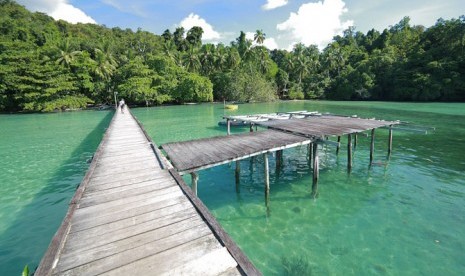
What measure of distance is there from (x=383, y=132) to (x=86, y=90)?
4984cm

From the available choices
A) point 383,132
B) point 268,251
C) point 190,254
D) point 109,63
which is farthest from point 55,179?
point 109,63

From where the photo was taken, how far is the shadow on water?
6344 millimetres

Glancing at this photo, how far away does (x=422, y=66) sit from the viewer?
51.5m

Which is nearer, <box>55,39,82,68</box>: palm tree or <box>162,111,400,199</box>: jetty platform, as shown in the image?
<box>162,111,400,199</box>: jetty platform

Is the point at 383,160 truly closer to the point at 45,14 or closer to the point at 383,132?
the point at 383,132

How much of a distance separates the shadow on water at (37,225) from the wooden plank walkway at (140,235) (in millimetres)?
2948

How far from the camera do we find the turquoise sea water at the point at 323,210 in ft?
20.7

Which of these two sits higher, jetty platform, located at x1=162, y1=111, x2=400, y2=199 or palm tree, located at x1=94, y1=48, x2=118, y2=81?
palm tree, located at x1=94, y1=48, x2=118, y2=81

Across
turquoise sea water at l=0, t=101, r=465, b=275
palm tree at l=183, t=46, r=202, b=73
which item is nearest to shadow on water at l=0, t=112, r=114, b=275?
turquoise sea water at l=0, t=101, r=465, b=275

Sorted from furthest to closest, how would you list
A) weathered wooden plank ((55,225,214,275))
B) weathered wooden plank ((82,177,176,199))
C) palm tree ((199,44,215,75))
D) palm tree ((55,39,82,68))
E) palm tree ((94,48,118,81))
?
1. palm tree ((199,44,215,75))
2. palm tree ((94,48,118,81))
3. palm tree ((55,39,82,68))
4. weathered wooden plank ((82,177,176,199))
5. weathered wooden plank ((55,225,214,275))

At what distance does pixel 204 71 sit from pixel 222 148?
186ft

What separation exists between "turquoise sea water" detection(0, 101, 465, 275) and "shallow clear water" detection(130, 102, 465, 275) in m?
0.03

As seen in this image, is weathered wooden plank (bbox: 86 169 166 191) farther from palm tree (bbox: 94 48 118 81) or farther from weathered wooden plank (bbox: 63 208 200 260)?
palm tree (bbox: 94 48 118 81)

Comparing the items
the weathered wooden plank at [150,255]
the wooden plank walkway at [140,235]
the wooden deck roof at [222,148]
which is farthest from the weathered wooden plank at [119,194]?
the weathered wooden plank at [150,255]
